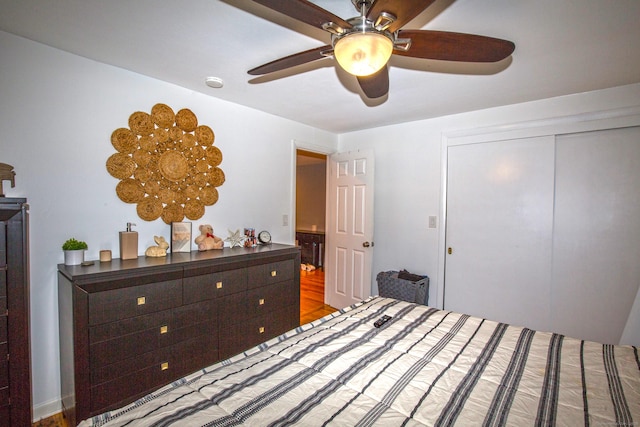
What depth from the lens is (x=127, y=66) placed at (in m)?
2.12

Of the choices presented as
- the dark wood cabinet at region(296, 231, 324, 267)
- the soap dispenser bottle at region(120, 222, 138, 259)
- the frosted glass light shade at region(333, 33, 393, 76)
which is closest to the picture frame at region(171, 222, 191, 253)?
the soap dispenser bottle at region(120, 222, 138, 259)

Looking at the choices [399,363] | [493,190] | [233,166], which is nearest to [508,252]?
[493,190]

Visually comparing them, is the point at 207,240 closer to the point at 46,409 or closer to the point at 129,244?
the point at 129,244

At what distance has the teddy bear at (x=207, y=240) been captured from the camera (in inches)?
101

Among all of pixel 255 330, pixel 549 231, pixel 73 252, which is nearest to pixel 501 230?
pixel 549 231

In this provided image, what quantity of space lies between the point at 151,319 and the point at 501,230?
3028 mm

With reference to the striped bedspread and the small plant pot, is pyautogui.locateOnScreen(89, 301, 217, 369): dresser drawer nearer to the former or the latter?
the small plant pot

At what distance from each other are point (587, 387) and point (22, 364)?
257cm

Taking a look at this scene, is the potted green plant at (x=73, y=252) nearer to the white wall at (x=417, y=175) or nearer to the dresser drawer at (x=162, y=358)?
the dresser drawer at (x=162, y=358)

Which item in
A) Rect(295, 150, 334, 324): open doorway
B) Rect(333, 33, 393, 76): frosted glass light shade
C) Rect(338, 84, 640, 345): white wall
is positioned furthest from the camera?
Rect(295, 150, 334, 324): open doorway

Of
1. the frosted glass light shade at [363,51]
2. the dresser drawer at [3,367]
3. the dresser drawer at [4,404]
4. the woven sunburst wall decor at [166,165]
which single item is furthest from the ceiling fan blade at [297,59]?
the dresser drawer at [4,404]

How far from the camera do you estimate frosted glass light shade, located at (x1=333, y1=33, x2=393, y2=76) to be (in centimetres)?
113

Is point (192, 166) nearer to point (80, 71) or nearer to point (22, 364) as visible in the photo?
point (80, 71)

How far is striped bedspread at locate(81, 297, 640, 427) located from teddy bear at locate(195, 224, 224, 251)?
1351 millimetres
